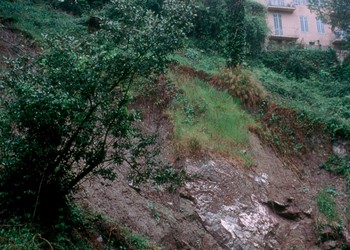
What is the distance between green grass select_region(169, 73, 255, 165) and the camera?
13.7 m

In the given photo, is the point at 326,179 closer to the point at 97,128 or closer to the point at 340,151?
the point at 340,151

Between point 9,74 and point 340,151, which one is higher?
point 9,74

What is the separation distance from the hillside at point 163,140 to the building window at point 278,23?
33.6 ft

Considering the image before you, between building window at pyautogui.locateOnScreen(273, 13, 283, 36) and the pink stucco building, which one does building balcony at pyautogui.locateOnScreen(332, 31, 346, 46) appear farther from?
building window at pyautogui.locateOnScreen(273, 13, 283, 36)

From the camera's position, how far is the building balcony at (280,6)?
34.4m

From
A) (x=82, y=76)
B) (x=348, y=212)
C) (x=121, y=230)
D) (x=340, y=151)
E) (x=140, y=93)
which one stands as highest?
(x=82, y=76)

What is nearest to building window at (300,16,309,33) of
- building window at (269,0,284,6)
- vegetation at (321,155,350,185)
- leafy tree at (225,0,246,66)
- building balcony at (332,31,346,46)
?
Result: building window at (269,0,284,6)

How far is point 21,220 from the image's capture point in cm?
745

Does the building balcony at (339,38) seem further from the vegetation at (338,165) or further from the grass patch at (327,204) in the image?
the grass patch at (327,204)

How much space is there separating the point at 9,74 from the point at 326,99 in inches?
639

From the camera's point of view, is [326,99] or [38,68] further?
[326,99]

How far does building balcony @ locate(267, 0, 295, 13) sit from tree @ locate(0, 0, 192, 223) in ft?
93.7

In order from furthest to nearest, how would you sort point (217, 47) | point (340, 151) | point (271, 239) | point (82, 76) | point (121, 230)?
point (217, 47), point (340, 151), point (271, 239), point (121, 230), point (82, 76)

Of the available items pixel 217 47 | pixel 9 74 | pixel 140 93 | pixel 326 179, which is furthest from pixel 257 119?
pixel 9 74
